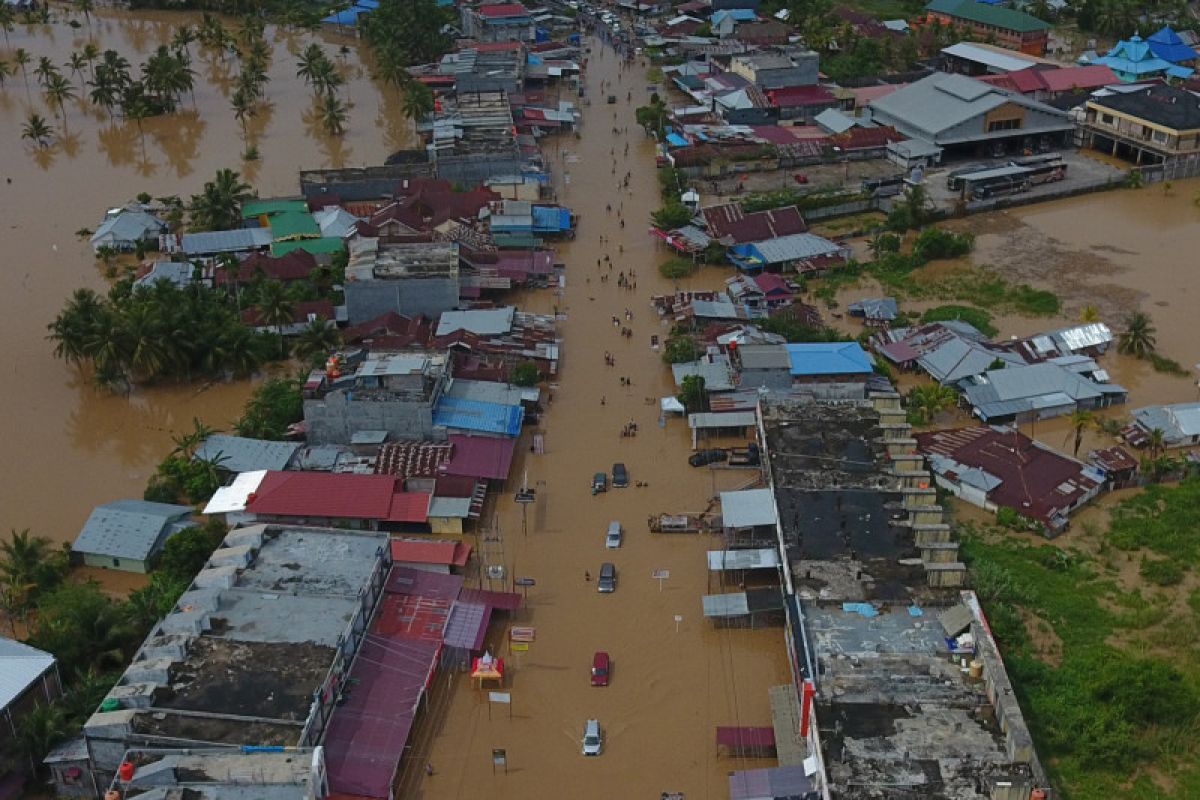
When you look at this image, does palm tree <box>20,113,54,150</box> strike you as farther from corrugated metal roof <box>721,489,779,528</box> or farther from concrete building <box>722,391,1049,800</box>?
corrugated metal roof <box>721,489,779,528</box>

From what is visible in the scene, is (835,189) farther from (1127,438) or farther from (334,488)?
(334,488)

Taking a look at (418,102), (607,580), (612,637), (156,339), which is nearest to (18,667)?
(612,637)

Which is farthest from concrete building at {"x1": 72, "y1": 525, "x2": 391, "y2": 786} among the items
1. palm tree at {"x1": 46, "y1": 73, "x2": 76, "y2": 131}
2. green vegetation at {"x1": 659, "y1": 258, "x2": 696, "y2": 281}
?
palm tree at {"x1": 46, "y1": 73, "x2": 76, "y2": 131}

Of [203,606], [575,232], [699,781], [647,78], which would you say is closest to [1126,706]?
[699,781]

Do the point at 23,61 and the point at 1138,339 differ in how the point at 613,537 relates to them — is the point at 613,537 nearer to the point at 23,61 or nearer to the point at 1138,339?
the point at 1138,339

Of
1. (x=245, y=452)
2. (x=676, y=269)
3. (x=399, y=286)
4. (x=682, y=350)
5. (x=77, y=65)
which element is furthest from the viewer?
(x=77, y=65)

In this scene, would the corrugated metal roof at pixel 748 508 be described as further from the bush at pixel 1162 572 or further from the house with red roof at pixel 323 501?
the bush at pixel 1162 572
